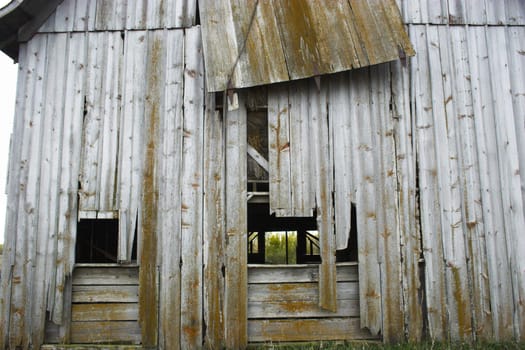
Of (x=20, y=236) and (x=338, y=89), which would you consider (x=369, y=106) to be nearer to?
(x=338, y=89)

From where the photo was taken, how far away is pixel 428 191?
6.37 meters

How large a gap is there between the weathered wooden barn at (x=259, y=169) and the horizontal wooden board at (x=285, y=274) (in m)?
0.03

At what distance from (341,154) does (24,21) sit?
16.3 feet

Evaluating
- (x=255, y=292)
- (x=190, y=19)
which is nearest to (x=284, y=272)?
(x=255, y=292)

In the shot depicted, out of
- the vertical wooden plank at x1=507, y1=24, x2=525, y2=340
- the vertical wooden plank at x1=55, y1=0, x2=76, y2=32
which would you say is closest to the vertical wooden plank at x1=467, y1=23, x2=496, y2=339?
the vertical wooden plank at x1=507, y1=24, x2=525, y2=340

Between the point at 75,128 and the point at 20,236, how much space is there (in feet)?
5.43

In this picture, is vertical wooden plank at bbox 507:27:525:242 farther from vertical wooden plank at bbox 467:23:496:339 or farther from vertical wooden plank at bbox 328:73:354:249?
vertical wooden plank at bbox 328:73:354:249

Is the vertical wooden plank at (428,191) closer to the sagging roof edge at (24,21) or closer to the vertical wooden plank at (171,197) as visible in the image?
the vertical wooden plank at (171,197)

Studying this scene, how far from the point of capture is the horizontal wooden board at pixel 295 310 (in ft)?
20.1

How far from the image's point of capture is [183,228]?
6.20 meters

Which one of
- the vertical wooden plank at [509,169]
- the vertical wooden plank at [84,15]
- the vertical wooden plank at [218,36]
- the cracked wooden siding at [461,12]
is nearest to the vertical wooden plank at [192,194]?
the vertical wooden plank at [218,36]

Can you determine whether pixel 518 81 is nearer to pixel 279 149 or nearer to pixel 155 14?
pixel 279 149

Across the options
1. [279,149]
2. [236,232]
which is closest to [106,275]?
[236,232]

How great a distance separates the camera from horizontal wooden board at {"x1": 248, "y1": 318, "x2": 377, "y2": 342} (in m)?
6.09
